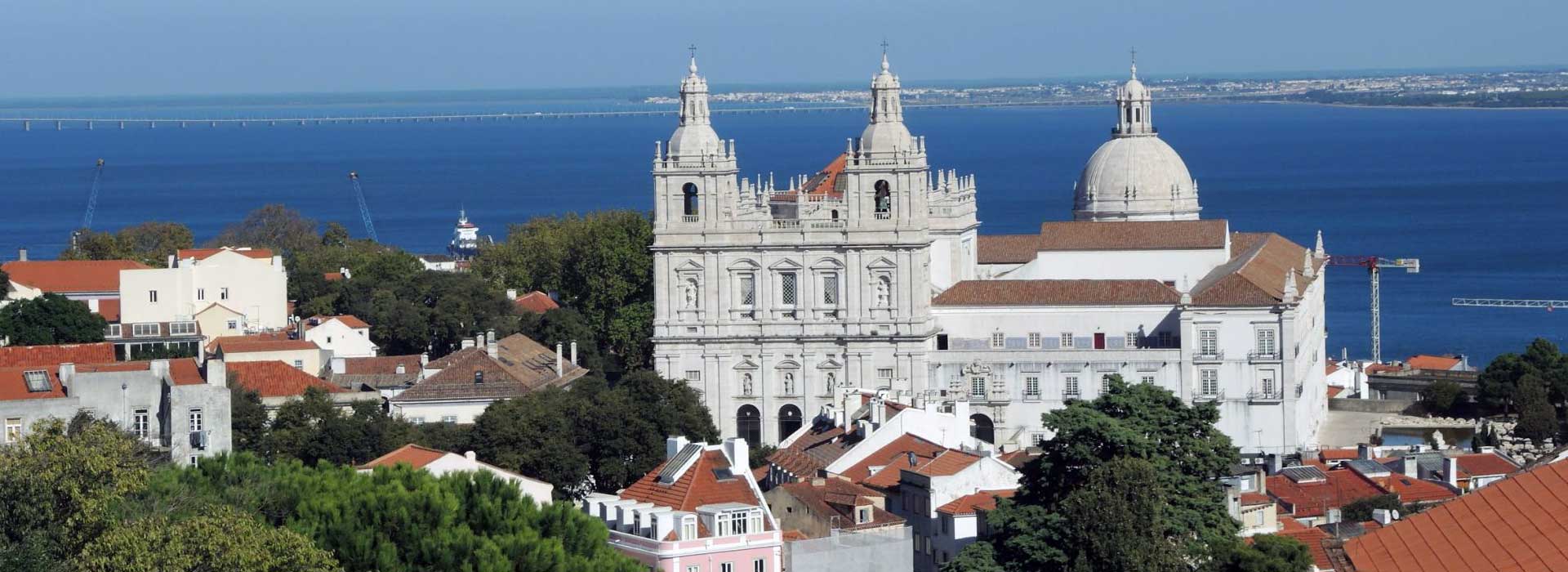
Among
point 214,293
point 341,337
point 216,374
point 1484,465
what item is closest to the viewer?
point 216,374

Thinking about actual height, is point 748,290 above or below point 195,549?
above

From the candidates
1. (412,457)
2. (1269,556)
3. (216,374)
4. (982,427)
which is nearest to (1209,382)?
(982,427)

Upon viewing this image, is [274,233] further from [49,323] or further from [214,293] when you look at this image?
[49,323]

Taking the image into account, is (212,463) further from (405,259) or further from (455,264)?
(455,264)

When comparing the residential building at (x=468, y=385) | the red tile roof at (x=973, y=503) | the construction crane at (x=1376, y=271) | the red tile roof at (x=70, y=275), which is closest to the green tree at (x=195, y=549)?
the red tile roof at (x=973, y=503)

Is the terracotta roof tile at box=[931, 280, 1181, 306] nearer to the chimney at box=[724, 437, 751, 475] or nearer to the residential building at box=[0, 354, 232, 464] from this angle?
the residential building at box=[0, 354, 232, 464]

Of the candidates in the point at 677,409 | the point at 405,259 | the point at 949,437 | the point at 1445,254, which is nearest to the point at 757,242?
the point at 677,409
